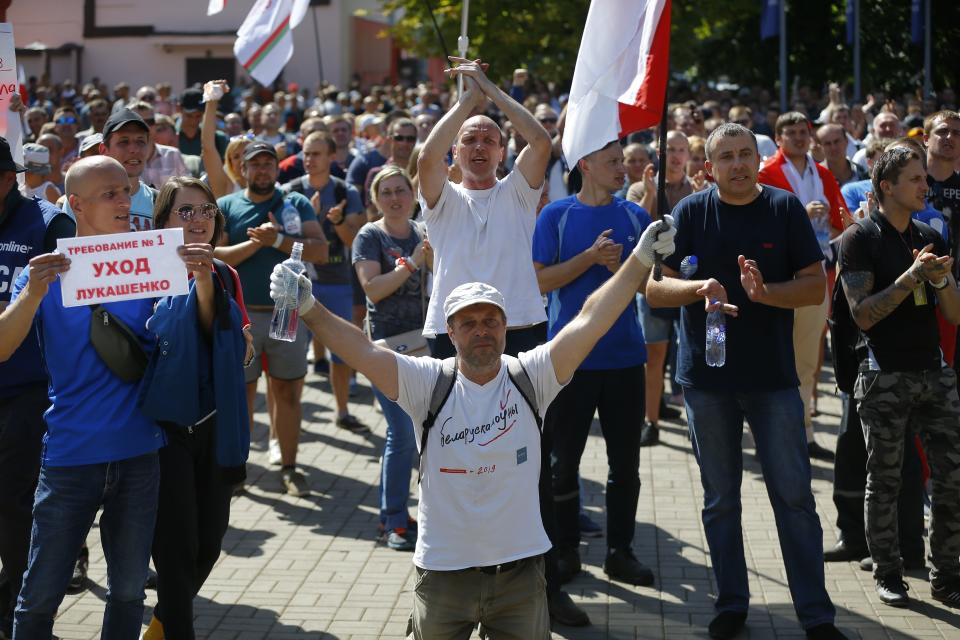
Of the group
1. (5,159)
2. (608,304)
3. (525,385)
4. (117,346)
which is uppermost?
(5,159)

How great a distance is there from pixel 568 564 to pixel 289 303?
113 inches

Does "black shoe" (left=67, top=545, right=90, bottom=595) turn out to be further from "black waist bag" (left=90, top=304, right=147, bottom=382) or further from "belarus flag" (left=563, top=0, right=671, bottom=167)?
"belarus flag" (left=563, top=0, right=671, bottom=167)

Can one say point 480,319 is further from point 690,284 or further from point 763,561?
point 763,561

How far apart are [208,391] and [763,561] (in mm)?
3305

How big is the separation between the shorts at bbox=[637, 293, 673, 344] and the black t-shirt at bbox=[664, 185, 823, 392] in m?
3.71

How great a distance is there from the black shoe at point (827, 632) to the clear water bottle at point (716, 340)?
1.22 m

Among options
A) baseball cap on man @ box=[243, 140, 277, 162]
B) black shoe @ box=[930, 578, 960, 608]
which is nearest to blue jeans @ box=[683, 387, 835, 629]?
black shoe @ box=[930, 578, 960, 608]

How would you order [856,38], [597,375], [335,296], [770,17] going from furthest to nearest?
1. [770,17]
2. [856,38]
3. [335,296]
4. [597,375]

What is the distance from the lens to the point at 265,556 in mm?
7047

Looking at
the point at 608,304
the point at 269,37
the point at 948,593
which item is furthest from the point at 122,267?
the point at 269,37

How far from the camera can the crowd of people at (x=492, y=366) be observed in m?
4.47

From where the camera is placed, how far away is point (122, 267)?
4.42 metres

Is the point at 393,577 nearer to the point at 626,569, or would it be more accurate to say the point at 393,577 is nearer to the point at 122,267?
the point at 626,569

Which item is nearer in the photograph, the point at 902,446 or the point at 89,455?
the point at 89,455
